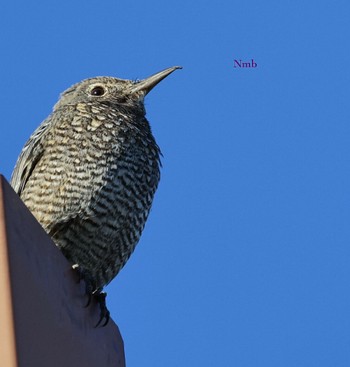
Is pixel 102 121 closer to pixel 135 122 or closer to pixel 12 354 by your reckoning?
pixel 135 122

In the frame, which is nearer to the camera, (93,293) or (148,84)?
(93,293)

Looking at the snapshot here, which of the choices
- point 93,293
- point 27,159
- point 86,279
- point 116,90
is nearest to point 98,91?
point 116,90

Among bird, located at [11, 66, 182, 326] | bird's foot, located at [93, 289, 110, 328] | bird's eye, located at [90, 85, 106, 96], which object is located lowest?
bird's foot, located at [93, 289, 110, 328]

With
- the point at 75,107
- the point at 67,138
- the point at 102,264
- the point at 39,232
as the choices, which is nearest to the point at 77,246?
the point at 102,264

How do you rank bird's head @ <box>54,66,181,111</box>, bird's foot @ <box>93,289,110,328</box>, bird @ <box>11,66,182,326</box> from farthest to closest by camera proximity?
1. bird's head @ <box>54,66,181,111</box>
2. bird @ <box>11,66,182,326</box>
3. bird's foot @ <box>93,289,110,328</box>

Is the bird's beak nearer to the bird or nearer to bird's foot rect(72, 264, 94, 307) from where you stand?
the bird

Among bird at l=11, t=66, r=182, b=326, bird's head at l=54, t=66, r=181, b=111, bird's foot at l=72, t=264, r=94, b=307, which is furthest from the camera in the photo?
bird's head at l=54, t=66, r=181, b=111

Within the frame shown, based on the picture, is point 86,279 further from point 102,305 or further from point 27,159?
point 27,159

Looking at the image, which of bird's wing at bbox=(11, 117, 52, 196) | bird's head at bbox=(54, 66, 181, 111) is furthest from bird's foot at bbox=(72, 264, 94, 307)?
bird's head at bbox=(54, 66, 181, 111)
